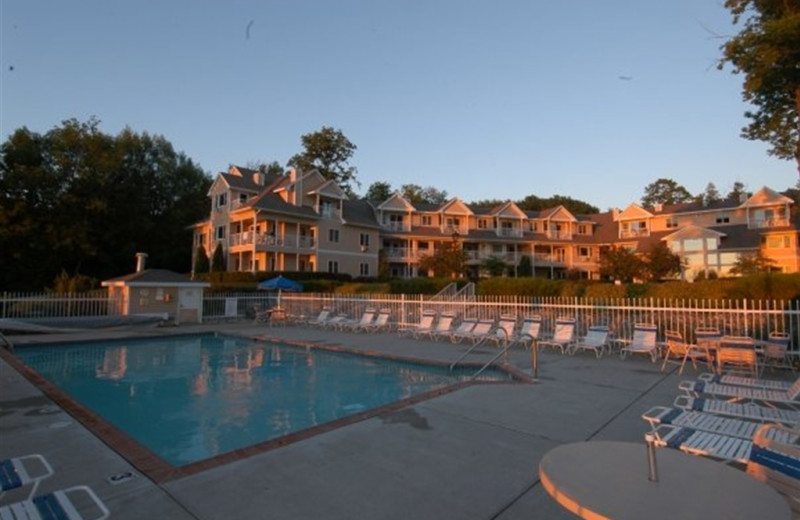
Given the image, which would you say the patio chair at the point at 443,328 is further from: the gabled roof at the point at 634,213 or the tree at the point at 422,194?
the tree at the point at 422,194

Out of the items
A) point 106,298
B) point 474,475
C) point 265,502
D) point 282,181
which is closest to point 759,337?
point 474,475

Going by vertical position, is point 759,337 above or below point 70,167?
below

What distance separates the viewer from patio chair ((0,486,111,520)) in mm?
3082

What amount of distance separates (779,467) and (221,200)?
39.8 m

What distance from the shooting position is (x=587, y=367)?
10.2m

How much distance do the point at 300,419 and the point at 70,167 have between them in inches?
1529

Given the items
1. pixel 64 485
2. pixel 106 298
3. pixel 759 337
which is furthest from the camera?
pixel 106 298

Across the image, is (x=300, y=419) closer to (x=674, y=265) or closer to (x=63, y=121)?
(x=674, y=265)

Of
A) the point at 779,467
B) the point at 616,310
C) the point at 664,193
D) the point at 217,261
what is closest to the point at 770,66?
the point at 616,310

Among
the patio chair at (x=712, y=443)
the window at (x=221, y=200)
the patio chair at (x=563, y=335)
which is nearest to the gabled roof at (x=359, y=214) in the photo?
the window at (x=221, y=200)

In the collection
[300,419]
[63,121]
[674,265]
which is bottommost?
[300,419]

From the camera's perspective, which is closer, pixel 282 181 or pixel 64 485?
pixel 64 485

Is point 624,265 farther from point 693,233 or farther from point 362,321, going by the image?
point 362,321

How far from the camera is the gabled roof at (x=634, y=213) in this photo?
4594 centimetres
